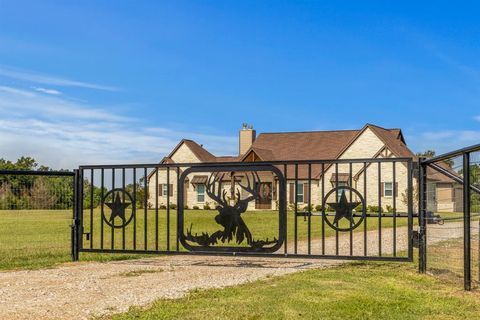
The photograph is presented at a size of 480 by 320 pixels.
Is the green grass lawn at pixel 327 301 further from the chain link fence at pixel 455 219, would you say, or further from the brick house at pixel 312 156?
the brick house at pixel 312 156

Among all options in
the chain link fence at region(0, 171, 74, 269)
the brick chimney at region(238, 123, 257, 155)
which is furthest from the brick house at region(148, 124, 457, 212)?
the chain link fence at region(0, 171, 74, 269)

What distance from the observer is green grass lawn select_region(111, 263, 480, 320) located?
245 inches

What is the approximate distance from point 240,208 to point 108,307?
4.70 meters

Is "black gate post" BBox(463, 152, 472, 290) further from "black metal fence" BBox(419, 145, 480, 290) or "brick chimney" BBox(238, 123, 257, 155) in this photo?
"brick chimney" BBox(238, 123, 257, 155)

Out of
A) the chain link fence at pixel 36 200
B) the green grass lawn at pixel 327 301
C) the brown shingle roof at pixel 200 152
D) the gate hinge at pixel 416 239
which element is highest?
the brown shingle roof at pixel 200 152

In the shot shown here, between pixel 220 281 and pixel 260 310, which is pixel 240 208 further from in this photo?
pixel 260 310

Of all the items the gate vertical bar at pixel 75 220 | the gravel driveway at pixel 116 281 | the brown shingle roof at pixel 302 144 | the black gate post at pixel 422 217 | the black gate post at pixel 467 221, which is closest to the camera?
the gravel driveway at pixel 116 281

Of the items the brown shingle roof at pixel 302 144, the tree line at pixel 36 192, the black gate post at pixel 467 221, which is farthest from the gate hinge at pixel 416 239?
the brown shingle roof at pixel 302 144

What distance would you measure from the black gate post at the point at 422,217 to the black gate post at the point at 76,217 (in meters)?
6.57

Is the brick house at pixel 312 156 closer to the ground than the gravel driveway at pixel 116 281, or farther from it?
farther from it

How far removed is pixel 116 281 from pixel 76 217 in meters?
3.45

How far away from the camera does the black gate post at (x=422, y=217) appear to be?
9.53 m

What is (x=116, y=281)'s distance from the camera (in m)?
8.77

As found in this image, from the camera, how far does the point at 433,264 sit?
10125 mm
